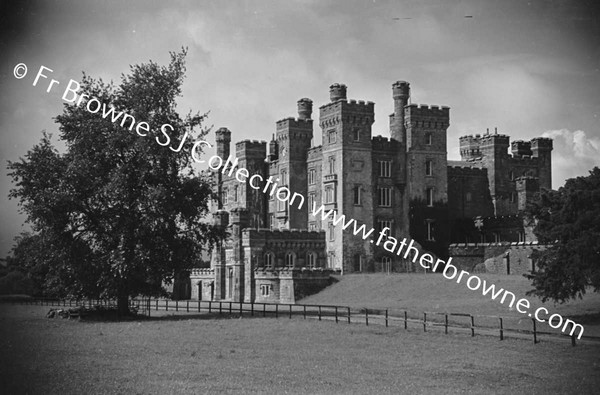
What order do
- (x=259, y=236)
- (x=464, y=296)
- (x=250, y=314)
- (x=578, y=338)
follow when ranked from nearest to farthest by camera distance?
(x=578, y=338), (x=250, y=314), (x=464, y=296), (x=259, y=236)

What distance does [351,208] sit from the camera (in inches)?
2594

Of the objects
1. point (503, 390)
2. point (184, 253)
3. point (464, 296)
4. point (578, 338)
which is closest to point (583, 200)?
point (578, 338)

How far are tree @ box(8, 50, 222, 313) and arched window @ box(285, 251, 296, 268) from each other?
73.7 ft

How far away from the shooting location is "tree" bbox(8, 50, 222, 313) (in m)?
41.6

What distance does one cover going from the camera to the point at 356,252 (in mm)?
65625

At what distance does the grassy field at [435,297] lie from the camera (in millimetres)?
38344

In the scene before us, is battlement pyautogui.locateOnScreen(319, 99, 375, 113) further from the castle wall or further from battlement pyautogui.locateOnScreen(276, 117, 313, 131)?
the castle wall

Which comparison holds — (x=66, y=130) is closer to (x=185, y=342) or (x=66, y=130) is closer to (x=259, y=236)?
(x=185, y=342)

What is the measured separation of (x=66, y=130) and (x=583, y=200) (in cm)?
2609

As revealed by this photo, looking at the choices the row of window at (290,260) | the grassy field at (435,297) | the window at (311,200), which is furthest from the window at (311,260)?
the window at (311,200)

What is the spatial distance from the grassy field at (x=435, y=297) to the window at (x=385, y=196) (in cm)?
823

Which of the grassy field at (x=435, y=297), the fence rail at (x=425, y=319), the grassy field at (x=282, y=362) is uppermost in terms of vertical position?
the grassy field at (x=435, y=297)

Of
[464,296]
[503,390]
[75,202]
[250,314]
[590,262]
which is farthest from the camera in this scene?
[464,296]

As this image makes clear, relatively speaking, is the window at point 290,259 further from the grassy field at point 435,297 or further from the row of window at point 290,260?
the grassy field at point 435,297
